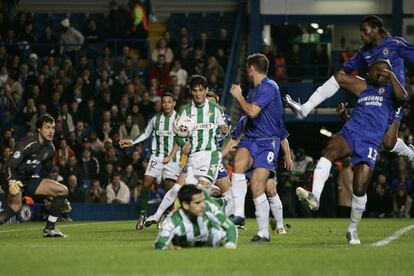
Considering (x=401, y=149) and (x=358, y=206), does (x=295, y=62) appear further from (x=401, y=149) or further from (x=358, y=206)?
(x=358, y=206)

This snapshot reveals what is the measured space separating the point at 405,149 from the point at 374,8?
1719 cm

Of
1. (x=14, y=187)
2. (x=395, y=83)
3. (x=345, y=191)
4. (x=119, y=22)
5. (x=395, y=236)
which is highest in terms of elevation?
(x=119, y=22)

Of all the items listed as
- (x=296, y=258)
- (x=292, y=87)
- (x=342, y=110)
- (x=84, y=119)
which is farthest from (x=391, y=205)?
(x=296, y=258)

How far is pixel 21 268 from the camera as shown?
999cm

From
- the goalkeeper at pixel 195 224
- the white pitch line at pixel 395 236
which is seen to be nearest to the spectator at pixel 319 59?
the white pitch line at pixel 395 236

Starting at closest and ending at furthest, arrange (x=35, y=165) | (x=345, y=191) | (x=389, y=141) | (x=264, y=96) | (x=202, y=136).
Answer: (x=264, y=96) < (x=389, y=141) < (x=35, y=165) < (x=202, y=136) < (x=345, y=191)

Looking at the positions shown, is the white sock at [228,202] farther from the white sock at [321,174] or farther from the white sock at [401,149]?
the white sock at [321,174]

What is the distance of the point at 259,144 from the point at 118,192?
39.0 feet

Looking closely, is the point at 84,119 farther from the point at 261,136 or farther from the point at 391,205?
the point at 261,136

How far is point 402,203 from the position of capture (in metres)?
25.3

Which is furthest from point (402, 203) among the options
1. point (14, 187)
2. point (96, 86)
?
point (14, 187)

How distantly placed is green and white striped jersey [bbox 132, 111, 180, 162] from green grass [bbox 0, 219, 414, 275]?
4.17 metres

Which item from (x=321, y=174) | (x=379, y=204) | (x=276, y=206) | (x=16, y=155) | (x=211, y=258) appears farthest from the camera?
(x=379, y=204)

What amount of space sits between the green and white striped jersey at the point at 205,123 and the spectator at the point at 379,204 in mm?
10427
